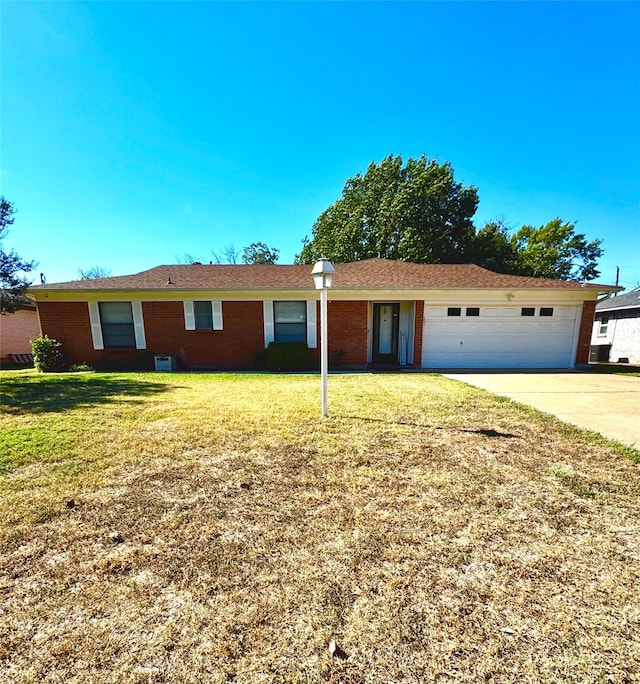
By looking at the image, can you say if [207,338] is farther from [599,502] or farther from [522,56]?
[522,56]

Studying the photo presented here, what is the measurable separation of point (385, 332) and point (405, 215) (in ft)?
41.2

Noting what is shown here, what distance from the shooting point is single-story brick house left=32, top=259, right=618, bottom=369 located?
1044cm

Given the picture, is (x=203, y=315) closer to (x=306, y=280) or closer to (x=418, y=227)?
(x=306, y=280)

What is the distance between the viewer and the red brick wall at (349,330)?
10.6 meters

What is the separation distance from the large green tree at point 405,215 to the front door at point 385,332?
10556mm

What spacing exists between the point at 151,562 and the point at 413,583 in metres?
1.70

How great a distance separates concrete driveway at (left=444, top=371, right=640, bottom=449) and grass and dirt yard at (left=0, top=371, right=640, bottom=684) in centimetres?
84

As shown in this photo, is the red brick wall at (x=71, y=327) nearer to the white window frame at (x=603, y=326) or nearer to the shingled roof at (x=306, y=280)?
the shingled roof at (x=306, y=280)

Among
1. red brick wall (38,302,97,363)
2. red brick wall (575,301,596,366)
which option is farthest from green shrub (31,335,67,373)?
red brick wall (575,301,596,366)

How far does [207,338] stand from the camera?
35.5 ft

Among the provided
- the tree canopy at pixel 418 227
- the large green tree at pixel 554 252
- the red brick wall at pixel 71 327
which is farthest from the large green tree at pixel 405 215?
the red brick wall at pixel 71 327

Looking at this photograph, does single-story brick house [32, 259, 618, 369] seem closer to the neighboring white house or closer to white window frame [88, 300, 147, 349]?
white window frame [88, 300, 147, 349]

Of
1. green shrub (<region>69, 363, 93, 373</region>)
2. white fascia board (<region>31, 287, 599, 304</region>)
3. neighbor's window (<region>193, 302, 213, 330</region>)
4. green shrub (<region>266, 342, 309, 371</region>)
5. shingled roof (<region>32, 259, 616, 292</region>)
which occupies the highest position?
shingled roof (<region>32, 259, 616, 292</region>)

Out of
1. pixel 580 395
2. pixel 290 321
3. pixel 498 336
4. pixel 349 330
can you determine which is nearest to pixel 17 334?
pixel 290 321
